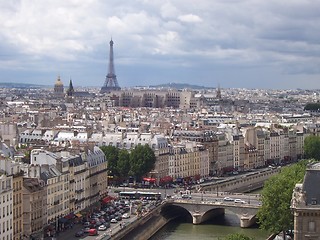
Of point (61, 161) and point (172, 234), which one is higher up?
point (61, 161)

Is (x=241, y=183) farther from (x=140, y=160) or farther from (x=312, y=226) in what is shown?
(x=312, y=226)

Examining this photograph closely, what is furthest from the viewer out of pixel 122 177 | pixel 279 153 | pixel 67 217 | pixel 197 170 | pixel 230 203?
pixel 279 153

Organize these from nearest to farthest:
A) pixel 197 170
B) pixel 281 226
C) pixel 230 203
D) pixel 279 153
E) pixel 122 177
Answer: pixel 281 226, pixel 230 203, pixel 122 177, pixel 197 170, pixel 279 153

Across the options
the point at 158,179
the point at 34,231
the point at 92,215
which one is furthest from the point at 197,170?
the point at 34,231

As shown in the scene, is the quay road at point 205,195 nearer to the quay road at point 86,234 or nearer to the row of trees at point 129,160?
the row of trees at point 129,160

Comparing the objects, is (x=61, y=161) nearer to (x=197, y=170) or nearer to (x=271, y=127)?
(x=197, y=170)

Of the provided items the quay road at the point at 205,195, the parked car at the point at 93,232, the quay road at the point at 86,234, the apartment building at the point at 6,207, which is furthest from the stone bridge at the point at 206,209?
the apartment building at the point at 6,207
